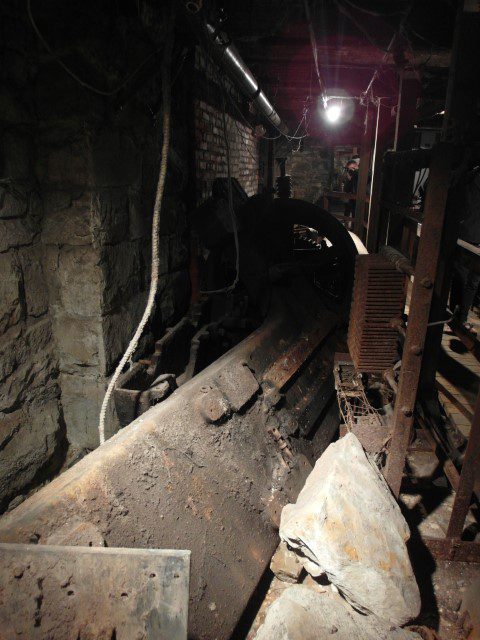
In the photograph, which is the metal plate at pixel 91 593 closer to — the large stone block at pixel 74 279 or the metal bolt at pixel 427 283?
the large stone block at pixel 74 279

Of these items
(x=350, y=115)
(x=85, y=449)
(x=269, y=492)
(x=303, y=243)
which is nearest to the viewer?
(x=269, y=492)

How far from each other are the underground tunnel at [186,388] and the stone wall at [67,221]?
0.04 feet

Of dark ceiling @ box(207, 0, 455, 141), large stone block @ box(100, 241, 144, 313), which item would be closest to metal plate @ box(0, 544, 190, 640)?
large stone block @ box(100, 241, 144, 313)

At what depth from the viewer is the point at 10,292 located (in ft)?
6.48

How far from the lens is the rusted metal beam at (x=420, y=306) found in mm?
1825

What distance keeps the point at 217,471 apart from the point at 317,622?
74cm

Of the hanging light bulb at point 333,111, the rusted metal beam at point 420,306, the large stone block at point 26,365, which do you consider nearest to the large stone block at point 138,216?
the large stone block at point 26,365

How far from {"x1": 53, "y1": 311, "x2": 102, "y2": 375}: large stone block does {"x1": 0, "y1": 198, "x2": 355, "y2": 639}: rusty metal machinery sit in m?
0.57

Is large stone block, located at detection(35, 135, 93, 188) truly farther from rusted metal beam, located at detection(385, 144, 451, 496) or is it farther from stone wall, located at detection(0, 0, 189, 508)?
rusted metal beam, located at detection(385, 144, 451, 496)

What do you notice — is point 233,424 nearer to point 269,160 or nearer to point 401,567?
point 401,567

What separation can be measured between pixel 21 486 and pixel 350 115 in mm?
7873

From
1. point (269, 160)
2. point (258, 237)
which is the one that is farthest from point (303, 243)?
point (269, 160)

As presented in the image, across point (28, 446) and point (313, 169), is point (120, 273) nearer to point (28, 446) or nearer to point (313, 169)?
point (28, 446)

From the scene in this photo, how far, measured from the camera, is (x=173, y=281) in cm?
320
